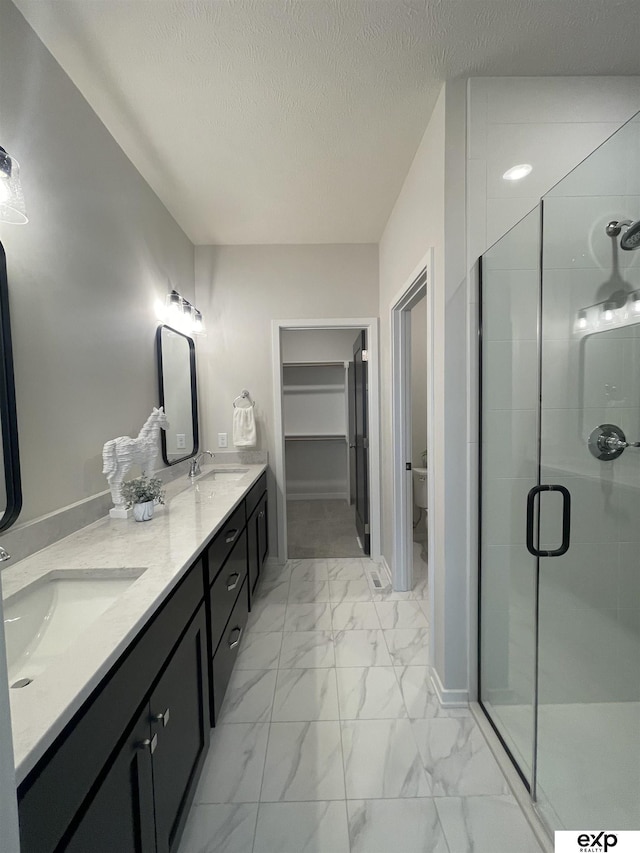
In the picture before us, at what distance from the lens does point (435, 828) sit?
1136 mm

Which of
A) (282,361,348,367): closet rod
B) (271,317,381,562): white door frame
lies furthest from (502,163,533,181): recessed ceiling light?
(282,361,348,367): closet rod

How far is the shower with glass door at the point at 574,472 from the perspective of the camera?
121 cm

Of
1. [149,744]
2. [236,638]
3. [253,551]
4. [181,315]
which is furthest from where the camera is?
[181,315]

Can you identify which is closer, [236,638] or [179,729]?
[179,729]

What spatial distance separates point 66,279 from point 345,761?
6.82ft

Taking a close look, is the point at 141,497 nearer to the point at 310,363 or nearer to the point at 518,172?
the point at 518,172

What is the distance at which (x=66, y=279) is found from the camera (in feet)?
4.53

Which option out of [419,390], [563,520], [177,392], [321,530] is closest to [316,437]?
[321,530]

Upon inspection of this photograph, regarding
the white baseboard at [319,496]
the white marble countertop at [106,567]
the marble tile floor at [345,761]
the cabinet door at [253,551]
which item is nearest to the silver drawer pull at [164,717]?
the white marble countertop at [106,567]

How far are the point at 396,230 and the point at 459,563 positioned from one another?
6.52ft

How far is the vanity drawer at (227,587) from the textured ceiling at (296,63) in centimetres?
196

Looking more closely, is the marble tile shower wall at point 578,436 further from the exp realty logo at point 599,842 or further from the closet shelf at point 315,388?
the closet shelf at point 315,388

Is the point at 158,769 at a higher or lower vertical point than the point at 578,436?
lower

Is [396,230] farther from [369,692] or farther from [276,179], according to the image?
[369,692]
